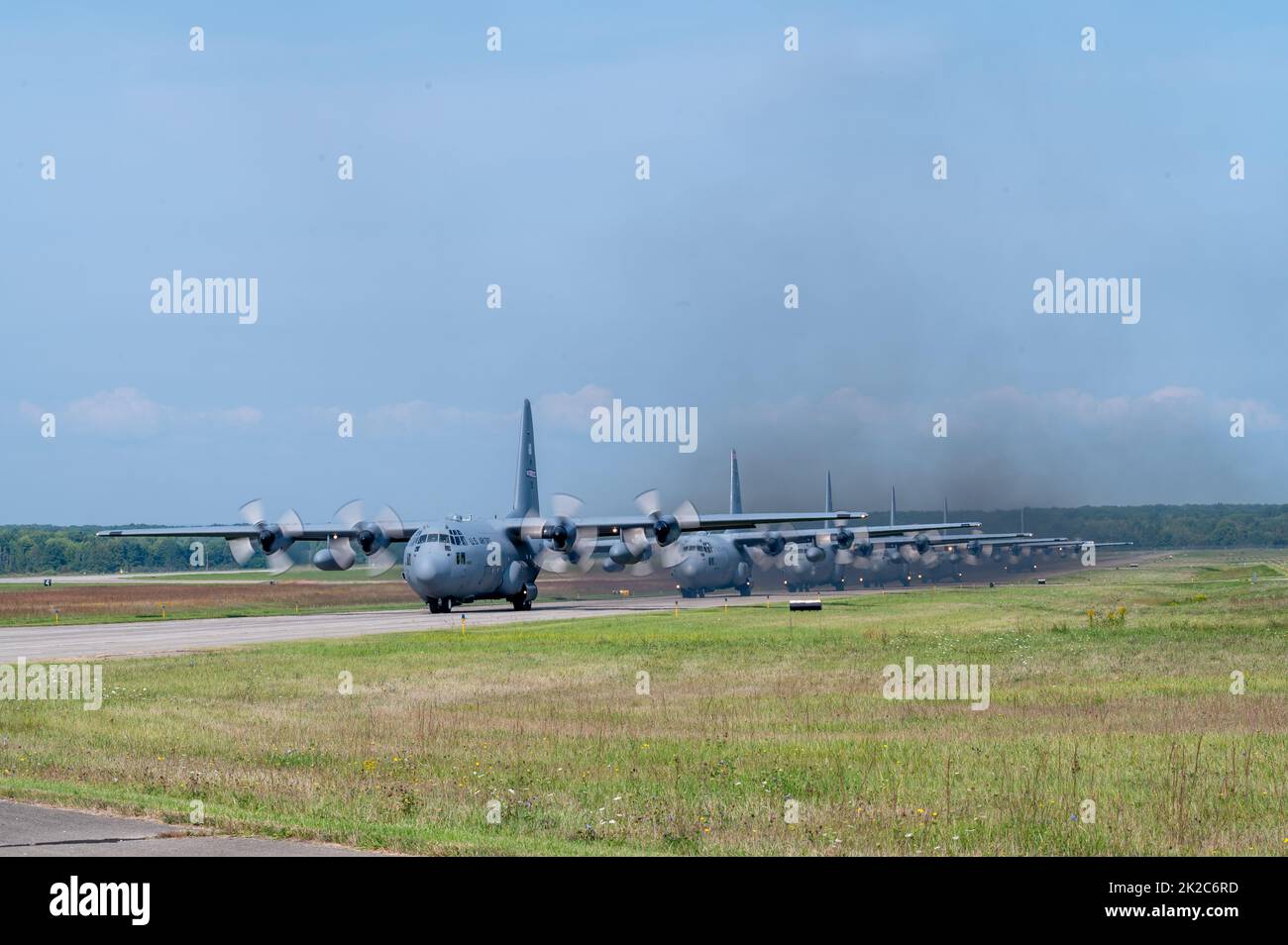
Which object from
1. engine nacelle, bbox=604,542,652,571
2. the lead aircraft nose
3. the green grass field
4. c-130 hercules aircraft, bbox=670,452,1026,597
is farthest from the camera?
c-130 hercules aircraft, bbox=670,452,1026,597

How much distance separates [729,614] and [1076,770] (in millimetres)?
44584

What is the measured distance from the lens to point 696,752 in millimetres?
22281

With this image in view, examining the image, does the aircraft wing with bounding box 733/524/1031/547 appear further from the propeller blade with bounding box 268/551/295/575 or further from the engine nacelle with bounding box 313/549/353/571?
the propeller blade with bounding box 268/551/295/575

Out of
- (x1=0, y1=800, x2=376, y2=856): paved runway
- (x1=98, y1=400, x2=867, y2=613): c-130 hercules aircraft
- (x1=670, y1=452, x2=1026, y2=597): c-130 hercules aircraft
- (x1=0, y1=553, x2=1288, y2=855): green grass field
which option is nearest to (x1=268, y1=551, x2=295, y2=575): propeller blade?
(x1=98, y1=400, x2=867, y2=613): c-130 hercules aircraft

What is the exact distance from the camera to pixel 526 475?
76125mm

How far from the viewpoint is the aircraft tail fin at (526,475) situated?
247ft

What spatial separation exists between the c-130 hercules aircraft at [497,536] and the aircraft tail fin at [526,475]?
0.13 meters

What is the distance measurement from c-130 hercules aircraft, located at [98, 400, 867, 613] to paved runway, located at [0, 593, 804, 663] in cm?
176

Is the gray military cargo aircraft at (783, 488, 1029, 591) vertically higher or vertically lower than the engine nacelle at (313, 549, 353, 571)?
lower

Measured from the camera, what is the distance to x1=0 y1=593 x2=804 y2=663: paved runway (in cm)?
4547

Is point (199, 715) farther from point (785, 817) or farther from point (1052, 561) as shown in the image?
point (1052, 561)

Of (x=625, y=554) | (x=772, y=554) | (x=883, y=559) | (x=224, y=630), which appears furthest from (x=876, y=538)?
(x=224, y=630)

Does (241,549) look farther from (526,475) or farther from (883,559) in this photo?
(883,559)
